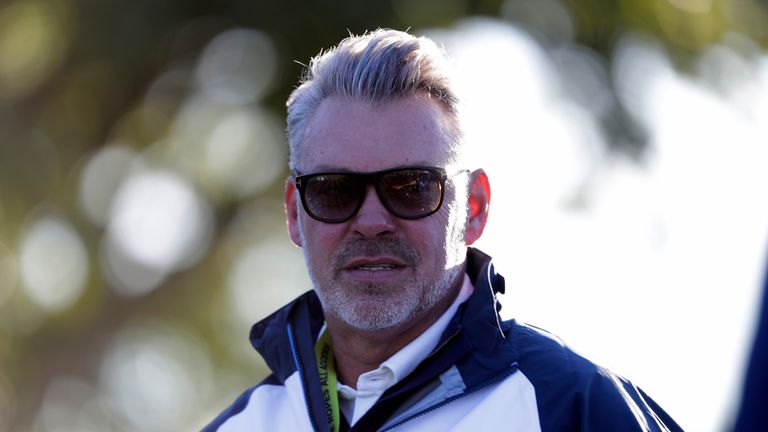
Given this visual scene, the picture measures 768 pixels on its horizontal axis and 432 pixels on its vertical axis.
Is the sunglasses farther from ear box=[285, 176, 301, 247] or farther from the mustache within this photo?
ear box=[285, 176, 301, 247]

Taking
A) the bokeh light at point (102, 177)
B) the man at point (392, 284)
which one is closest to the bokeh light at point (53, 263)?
the bokeh light at point (102, 177)

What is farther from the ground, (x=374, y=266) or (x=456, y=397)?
(x=374, y=266)

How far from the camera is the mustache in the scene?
3555mm

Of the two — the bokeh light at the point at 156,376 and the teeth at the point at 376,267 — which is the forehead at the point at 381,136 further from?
the bokeh light at the point at 156,376

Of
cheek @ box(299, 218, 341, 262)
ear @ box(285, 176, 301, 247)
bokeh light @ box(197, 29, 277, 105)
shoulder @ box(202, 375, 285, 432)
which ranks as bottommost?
shoulder @ box(202, 375, 285, 432)

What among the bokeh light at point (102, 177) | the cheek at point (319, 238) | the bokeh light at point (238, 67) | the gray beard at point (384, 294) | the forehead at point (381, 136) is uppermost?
the bokeh light at point (238, 67)

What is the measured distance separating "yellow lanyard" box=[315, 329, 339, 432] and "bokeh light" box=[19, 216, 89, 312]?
26.5 ft

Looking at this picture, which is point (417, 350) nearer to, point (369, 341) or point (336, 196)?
point (369, 341)

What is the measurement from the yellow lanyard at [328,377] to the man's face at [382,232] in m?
0.17

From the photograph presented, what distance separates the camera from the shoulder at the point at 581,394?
3129mm

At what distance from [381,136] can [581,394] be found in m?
0.91

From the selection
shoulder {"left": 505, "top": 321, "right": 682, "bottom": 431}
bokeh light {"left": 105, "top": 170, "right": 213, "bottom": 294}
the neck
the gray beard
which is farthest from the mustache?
bokeh light {"left": 105, "top": 170, "right": 213, "bottom": 294}

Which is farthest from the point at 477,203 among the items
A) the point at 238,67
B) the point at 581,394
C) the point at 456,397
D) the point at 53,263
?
the point at 238,67

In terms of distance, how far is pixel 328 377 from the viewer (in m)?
3.72
